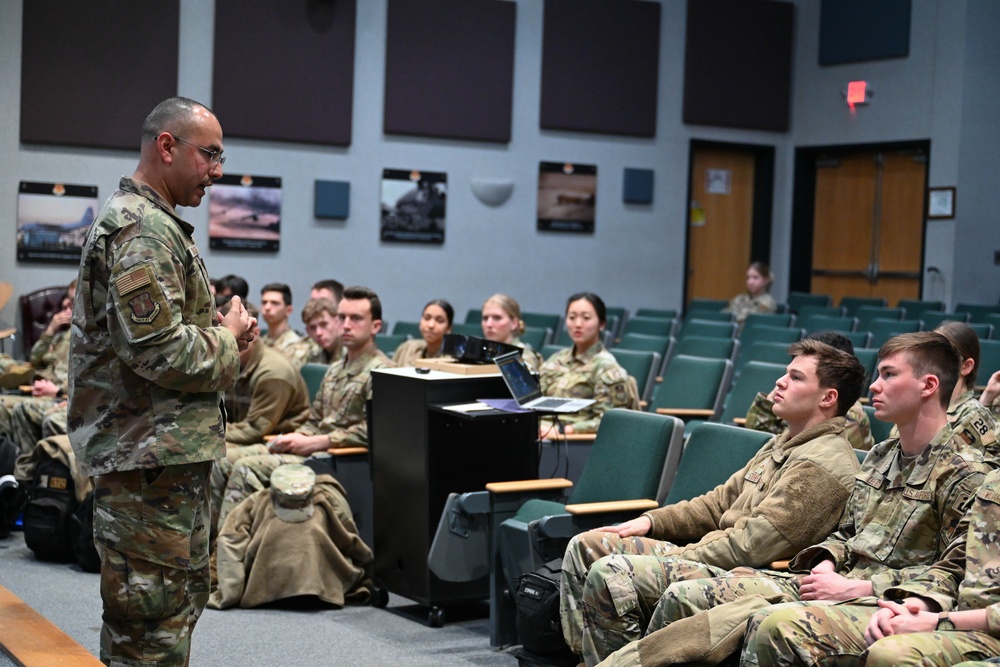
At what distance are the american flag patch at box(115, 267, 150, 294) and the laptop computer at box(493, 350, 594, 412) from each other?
2.00m

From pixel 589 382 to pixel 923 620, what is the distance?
3046 millimetres

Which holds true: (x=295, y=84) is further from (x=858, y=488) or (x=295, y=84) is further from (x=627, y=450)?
(x=858, y=488)

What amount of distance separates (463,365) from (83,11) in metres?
6.39

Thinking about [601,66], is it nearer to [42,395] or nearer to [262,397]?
[42,395]

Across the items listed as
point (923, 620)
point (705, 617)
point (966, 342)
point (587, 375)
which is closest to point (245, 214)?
point (587, 375)

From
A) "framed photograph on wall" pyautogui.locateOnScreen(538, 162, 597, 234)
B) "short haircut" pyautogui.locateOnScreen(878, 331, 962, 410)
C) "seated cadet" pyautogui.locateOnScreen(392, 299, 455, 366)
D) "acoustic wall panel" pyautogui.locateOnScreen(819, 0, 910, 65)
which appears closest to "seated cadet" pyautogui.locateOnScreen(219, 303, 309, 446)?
"seated cadet" pyautogui.locateOnScreen(392, 299, 455, 366)

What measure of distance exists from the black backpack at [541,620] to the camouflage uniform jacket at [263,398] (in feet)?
6.66

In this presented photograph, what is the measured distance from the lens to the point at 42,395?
6539 millimetres

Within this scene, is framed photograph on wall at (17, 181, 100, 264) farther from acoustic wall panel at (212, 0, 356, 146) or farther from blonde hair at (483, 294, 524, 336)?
blonde hair at (483, 294, 524, 336)

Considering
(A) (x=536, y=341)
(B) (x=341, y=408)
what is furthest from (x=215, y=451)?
(A) (x=536, y=341)

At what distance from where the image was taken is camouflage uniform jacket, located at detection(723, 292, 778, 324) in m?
10.2

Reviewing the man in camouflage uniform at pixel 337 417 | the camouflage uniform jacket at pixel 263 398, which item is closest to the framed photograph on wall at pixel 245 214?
the camouflage uniform jacket at pixel 263 398

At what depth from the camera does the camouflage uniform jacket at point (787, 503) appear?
3.20 m

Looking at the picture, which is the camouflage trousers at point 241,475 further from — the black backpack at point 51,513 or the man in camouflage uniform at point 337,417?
the black backpack at point 51,513
